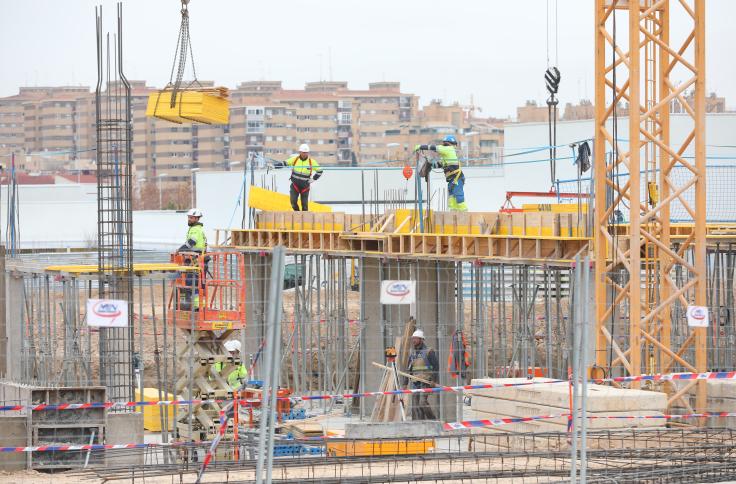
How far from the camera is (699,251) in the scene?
18016mm

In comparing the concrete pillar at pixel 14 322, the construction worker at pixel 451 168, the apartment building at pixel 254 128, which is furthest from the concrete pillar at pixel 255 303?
the apartment building at pixel 254 128

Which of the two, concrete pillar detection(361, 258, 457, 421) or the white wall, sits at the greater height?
the white wall

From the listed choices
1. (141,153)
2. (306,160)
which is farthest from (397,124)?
(306,160)

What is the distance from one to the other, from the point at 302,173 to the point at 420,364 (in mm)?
5865

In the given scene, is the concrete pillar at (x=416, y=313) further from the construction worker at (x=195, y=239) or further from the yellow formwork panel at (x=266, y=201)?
the construction worker at (x=195, y=239)

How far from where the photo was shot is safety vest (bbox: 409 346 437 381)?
21047mm

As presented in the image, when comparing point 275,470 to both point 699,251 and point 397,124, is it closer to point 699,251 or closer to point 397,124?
point 699,251

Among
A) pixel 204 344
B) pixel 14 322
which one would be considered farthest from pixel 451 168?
pixel 14 322

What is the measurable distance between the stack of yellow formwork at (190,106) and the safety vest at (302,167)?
3276 mm

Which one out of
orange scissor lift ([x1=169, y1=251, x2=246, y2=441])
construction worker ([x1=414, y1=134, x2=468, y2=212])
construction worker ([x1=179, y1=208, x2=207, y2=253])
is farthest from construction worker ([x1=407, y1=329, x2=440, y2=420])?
construction worker ([x1=179, y1=208, x2=207, y2=253])

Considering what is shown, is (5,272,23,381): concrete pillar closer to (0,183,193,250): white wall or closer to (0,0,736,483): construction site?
(0,0,736,483): construction site

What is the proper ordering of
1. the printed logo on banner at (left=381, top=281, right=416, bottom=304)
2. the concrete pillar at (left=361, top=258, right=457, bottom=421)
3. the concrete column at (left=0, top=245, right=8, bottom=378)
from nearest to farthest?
the printed logo on banner at (left=381, top=281, right=416, bottom=304) → the concrete column at (left=0, top=245, right=8, bottom=378) → the concrete pillar at (left=361, top=258, right=457, bottom=421)

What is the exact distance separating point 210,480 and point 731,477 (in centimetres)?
531

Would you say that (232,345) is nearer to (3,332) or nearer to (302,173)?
(3,332)
